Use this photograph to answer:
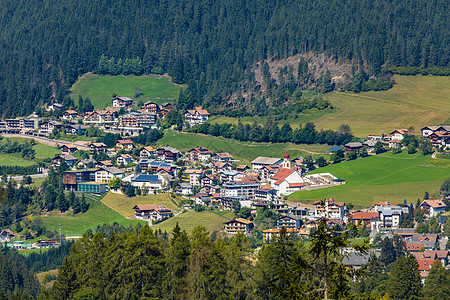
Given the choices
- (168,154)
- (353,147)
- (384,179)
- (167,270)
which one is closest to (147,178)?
(168,154)

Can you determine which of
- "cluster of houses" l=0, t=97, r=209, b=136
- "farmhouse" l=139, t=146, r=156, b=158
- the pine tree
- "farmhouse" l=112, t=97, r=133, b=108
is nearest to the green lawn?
"cluster of houses" l=0, t=97, r=209, b=136

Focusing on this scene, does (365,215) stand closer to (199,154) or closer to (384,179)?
(384,179)

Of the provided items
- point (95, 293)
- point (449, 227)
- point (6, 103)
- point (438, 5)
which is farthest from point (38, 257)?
point (438, 5)

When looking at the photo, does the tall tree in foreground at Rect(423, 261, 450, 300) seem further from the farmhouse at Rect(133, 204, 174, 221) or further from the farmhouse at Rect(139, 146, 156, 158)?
the farmhouse at Rect(139, 146, 156, 158)

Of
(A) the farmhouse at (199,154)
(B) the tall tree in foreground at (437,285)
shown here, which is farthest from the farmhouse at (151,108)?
(B) the tall tree in foreground at (437,285)

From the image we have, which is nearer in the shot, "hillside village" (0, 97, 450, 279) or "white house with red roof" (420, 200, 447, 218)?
"white house with red roof" (420, 200, 447, 218)

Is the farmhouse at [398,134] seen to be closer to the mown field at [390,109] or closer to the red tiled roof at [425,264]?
the mown field at [390,109]
